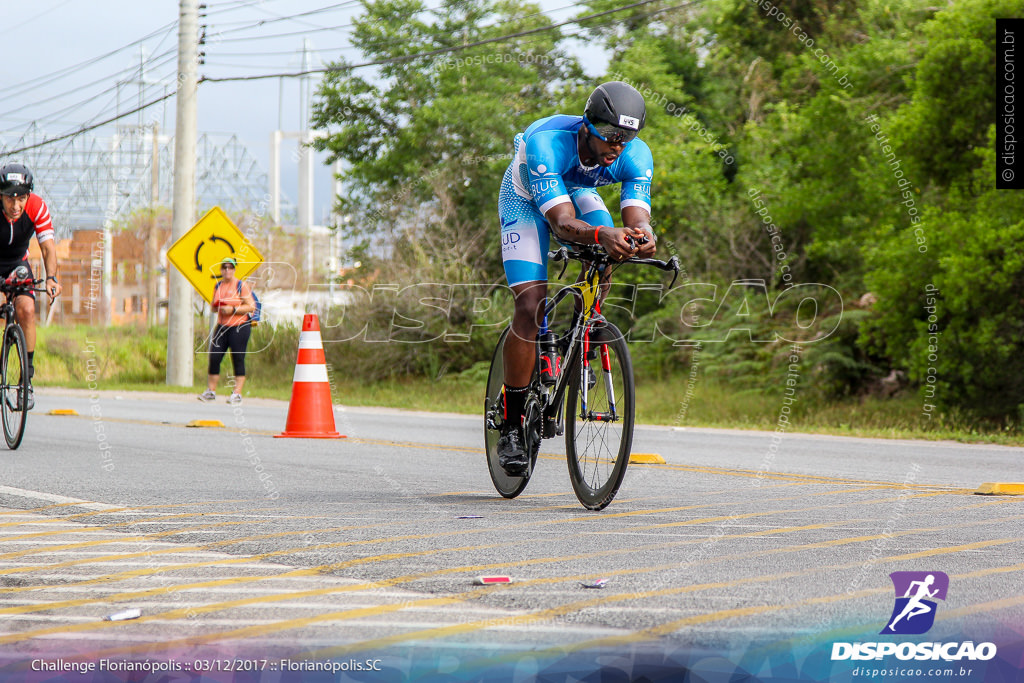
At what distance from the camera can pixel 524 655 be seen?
297cm

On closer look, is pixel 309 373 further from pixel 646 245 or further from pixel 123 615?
pixel 123 615

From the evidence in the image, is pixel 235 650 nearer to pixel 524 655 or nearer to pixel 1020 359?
pixel 524 655

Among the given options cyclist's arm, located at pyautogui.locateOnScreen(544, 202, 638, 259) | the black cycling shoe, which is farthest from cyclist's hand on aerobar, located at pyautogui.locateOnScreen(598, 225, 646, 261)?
the black cycling shoe

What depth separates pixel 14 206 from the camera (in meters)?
8.90

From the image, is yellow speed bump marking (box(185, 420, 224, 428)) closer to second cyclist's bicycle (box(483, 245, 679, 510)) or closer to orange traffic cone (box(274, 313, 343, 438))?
orange traffic cone (box(274, 313, 343, 438))

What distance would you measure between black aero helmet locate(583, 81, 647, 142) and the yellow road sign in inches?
594

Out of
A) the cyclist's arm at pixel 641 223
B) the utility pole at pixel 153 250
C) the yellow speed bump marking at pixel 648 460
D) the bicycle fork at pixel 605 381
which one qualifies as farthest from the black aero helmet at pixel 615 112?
the utility pole at pixel 153 250

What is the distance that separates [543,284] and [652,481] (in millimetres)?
2122

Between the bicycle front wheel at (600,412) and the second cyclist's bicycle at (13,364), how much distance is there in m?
5.11

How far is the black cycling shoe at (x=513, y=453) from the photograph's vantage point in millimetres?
6078

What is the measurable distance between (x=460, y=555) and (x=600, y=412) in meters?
1.51

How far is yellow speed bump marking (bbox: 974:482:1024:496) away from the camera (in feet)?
22.4

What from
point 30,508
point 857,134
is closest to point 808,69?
point 857,134

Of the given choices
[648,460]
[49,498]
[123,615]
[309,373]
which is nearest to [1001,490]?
[648,460]
